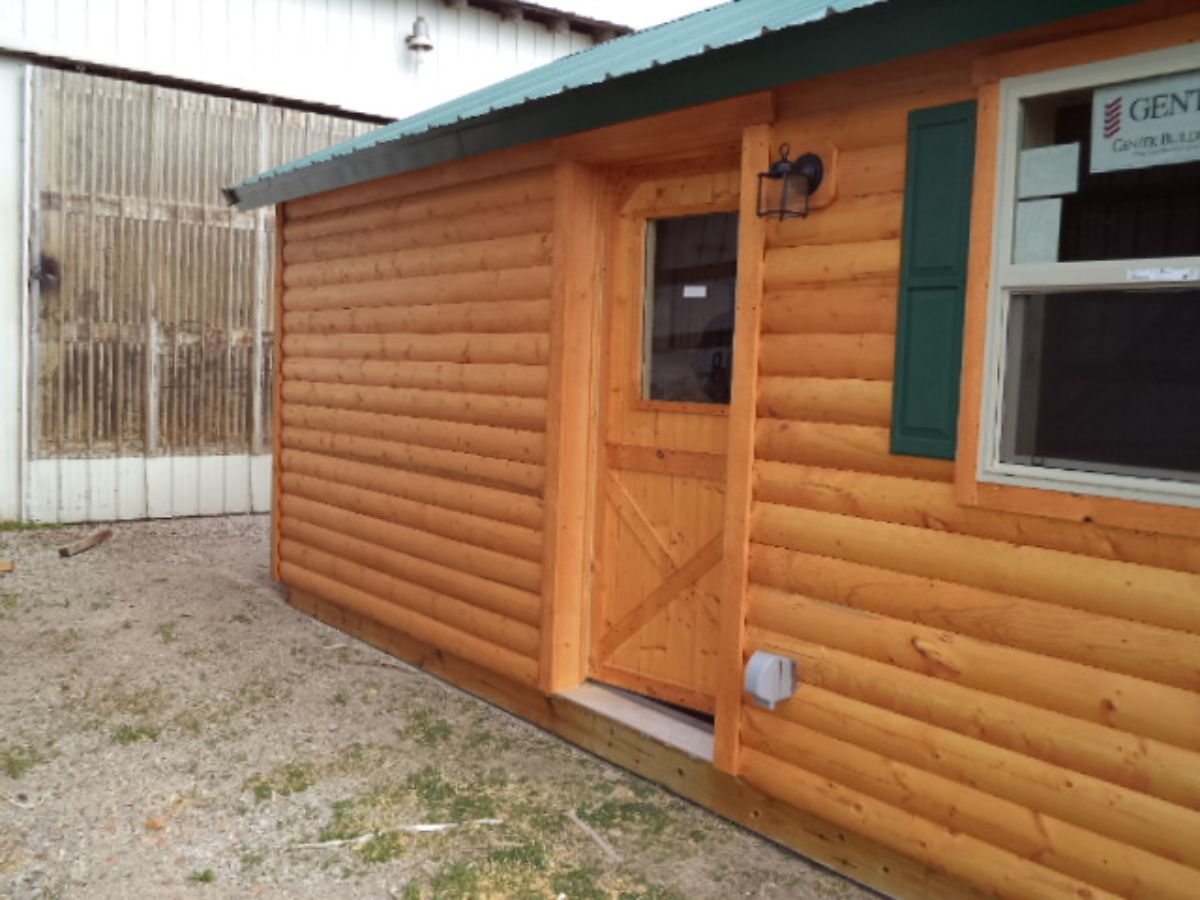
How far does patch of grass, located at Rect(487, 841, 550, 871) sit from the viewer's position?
3.79 meters

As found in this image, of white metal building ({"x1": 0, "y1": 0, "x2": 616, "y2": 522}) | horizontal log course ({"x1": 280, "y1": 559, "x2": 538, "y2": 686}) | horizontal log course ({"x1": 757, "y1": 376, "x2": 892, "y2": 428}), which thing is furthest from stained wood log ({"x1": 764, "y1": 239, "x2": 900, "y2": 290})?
white metal building ({"x1": 0, "y1": 0, "x2": 616, "y2": 522})

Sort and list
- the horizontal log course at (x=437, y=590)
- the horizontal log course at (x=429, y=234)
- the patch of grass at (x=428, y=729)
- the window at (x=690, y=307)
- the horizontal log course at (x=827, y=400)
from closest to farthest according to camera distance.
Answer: the horizontal log course at (x=827, y=400) → the window at (x=690, y=307) → the patch of grass at (x=428, y=729) → the horizontal log course at (x=429, y=234) → the horizontal log course at (x=437, y=590)

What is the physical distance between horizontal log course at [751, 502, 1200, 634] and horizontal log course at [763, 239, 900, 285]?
86cm

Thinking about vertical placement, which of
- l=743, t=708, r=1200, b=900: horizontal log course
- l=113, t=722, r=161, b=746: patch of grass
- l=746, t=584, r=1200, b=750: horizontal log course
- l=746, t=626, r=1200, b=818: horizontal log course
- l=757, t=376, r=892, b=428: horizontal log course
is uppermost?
l=757, t=376, r=892, b=428: horizontal log course

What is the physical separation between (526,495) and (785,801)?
206 cm

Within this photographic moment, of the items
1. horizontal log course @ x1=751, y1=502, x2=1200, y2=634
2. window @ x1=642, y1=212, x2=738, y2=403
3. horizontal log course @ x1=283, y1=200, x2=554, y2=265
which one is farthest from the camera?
horizontal log course @ x1=283, y1=200, x2=554, y2=265

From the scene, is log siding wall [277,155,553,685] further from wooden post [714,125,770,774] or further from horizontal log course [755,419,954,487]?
horizontal log course [755,419,954,487]

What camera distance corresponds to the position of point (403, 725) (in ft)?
17.1

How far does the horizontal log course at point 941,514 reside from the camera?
284 centimetres

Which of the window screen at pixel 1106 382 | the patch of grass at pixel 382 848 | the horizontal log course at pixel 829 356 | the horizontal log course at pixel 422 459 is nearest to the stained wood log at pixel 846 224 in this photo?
the horizontal log course at pixel 829 356

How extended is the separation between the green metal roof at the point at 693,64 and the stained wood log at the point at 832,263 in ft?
1.97

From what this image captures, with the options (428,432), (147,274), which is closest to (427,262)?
(428,432)

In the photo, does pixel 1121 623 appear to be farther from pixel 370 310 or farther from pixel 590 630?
pixel 370 310

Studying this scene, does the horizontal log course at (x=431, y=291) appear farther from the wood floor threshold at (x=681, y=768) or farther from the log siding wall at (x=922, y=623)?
the wood floor threshold at (x=681, y=768)
